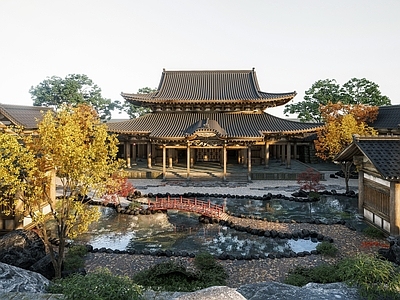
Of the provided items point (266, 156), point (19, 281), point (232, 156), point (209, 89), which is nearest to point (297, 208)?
point (266, 156)

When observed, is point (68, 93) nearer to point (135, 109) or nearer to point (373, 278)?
point (135, 109)

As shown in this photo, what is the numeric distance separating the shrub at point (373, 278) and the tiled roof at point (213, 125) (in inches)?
1016

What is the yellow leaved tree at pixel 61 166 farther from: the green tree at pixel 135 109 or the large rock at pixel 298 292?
the green tree at pixel 135 109

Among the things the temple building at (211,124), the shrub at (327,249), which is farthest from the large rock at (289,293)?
the temple building at (211,124)

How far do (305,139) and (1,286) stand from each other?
37.9m

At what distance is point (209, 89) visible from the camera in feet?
132

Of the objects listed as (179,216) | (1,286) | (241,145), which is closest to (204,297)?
(1,286)

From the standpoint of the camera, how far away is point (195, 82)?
137 ft

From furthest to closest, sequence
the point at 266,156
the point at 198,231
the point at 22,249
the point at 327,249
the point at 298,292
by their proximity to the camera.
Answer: the point at 266,156 → the point at 198,231 → the point at 327,249 → the point at 22,249 → the point at 298,292

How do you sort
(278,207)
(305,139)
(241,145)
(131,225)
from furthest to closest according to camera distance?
(305,139), (241,145), (278,207), (131,225)

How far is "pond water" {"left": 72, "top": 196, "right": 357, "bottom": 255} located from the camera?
48.8 feet

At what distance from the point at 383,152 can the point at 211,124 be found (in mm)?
20298

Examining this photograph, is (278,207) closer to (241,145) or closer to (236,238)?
(236,238)

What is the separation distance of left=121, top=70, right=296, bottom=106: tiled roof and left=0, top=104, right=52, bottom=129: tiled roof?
10.1m
